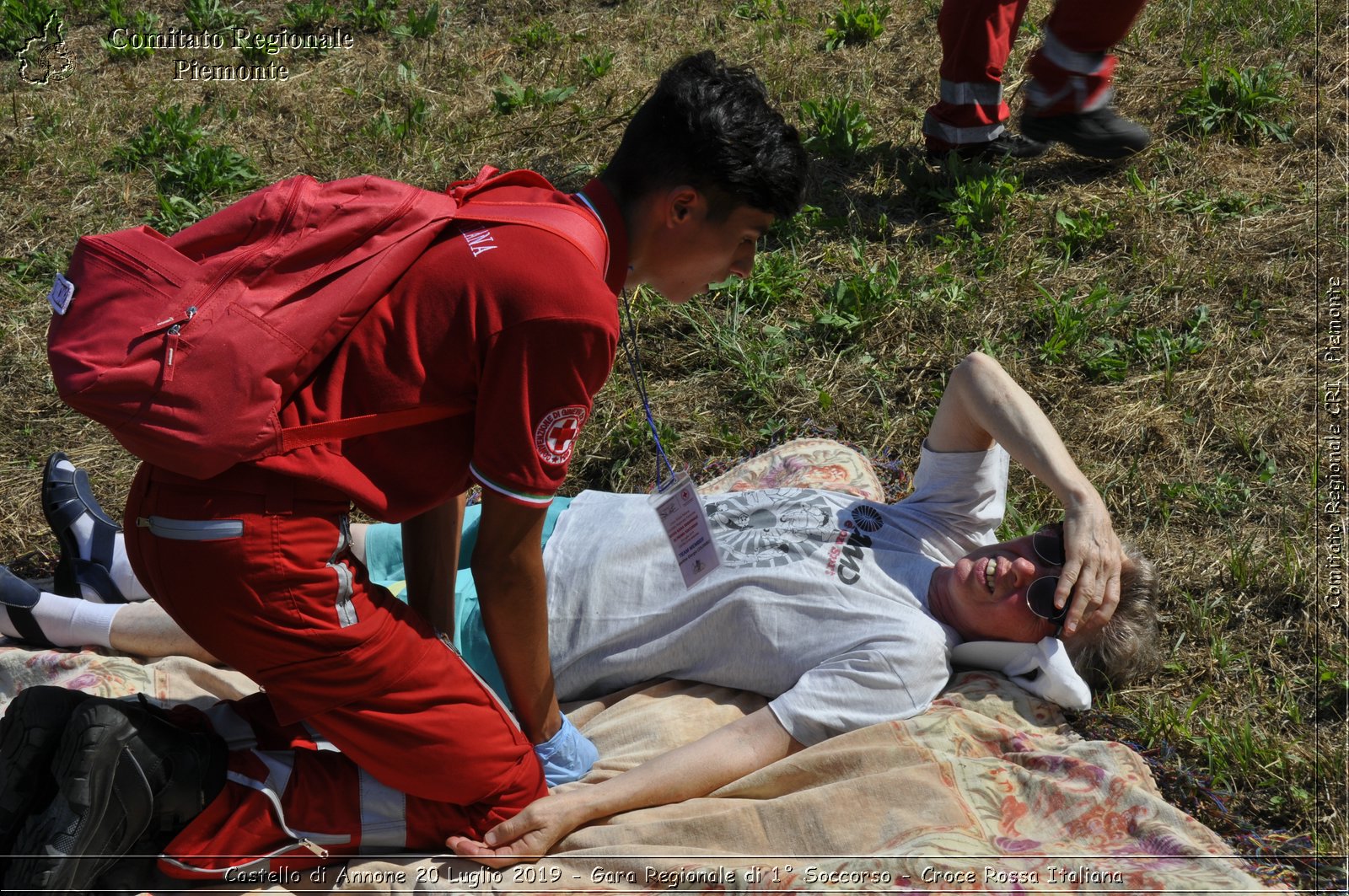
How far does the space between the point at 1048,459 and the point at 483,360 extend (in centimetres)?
152

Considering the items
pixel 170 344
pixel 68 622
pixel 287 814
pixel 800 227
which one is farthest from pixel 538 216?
pixel 800 227

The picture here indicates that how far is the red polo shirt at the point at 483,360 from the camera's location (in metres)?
2.04

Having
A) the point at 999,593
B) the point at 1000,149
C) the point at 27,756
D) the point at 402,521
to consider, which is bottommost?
the point at 27,756

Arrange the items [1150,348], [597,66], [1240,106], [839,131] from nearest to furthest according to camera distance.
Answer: [1150,348]
[1240,106]
[839,131]
[597,66]

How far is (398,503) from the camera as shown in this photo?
7.45ft

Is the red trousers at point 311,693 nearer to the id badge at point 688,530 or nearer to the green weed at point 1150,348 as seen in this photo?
the id badge at point 688,530

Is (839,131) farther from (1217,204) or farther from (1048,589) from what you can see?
(1048,589)

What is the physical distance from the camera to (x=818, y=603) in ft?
9.45

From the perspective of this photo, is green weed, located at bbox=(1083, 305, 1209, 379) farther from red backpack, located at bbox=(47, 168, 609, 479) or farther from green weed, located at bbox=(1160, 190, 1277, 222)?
red backpack, located at bbox=(47, 168, 609, 479)

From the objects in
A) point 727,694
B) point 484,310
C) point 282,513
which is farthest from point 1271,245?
point 282,513

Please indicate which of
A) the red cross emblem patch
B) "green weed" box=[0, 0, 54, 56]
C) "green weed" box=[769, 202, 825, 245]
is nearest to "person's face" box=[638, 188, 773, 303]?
the red cross emblem patch

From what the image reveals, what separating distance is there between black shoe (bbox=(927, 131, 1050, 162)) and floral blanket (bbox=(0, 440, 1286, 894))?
9.58ft

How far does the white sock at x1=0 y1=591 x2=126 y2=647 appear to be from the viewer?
309 centimetres

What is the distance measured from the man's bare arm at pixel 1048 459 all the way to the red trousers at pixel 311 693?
1.38m
